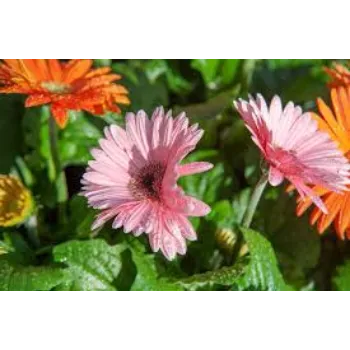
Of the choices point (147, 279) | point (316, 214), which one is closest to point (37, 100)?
point (147, 279)

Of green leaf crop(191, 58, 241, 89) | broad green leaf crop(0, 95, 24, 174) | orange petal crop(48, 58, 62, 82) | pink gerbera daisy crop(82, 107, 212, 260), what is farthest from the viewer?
green leaf crop(191, 58, 241, 89)

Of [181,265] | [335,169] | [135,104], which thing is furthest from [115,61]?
[335,169]

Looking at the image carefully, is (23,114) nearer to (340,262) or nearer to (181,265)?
(181,265)

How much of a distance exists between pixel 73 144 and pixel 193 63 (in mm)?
233

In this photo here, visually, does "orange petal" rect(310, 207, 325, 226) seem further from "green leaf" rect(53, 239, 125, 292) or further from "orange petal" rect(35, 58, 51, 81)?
"orange petal" rect(35, 58, 51, 81)

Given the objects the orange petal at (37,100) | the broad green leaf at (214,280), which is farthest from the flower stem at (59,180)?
the broad green leaf at (214,280)

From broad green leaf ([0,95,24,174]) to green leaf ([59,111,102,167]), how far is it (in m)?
0.07

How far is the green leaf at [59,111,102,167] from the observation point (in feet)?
3.57

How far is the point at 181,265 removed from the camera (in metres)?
1.01

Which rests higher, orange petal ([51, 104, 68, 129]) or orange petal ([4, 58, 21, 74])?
orange petal ([4, 58, 21, 74])

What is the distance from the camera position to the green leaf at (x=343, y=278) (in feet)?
3.20

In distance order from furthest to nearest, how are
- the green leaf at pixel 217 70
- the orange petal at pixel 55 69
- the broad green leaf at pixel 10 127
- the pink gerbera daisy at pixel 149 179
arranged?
the green leaf at pixel 217 70
the broad green leaf at pixel 10 127
the orange petal at pixel 55 69
the pink gerbera daisy at pixel 149 179

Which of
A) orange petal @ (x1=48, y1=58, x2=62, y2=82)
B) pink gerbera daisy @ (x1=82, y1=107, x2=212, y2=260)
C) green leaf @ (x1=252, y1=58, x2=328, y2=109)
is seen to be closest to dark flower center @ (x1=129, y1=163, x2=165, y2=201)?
pink gerbera daisy @ (x1=82, y1=107, x2=212, y2=260)

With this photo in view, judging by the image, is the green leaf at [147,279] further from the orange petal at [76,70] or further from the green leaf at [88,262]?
the orange petal at [76,70]
